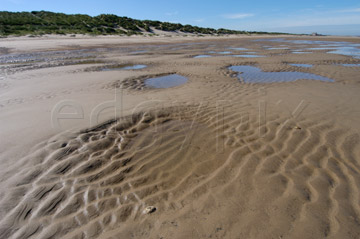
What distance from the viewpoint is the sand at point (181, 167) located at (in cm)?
213

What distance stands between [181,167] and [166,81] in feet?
17.8

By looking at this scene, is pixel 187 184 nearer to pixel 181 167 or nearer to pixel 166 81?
pixel 181 167

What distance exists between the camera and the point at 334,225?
209cm

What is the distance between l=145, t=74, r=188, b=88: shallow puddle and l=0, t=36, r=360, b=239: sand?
5.31ft

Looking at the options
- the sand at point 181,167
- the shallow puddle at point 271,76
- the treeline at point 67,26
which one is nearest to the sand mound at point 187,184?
the sand at point 181,167

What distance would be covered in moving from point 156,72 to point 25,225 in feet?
26.1

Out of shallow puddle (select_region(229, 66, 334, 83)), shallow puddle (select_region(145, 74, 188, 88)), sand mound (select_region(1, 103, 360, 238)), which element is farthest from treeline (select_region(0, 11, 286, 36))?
sand mound (select_region(1, 103, 360, 238))

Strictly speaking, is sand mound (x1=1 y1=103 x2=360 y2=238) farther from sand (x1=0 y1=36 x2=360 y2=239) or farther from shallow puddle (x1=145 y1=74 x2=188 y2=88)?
shallow puddle (x1=145 y1=74 x2=188 y2=88)

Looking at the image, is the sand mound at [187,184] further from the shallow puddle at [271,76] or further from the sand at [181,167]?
the shallow puddle at [271,76]

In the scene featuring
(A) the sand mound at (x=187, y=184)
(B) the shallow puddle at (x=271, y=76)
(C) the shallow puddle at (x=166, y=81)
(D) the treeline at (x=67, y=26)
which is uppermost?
(D) the treeline at (x=67, y=26)

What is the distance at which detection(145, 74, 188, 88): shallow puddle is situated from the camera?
7.39 meters

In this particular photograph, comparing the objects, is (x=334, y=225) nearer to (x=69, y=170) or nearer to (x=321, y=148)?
(x=321, y=148)

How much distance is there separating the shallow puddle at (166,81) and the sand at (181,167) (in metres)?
1.62

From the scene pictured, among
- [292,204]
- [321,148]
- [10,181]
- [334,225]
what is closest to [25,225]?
[10,181]
